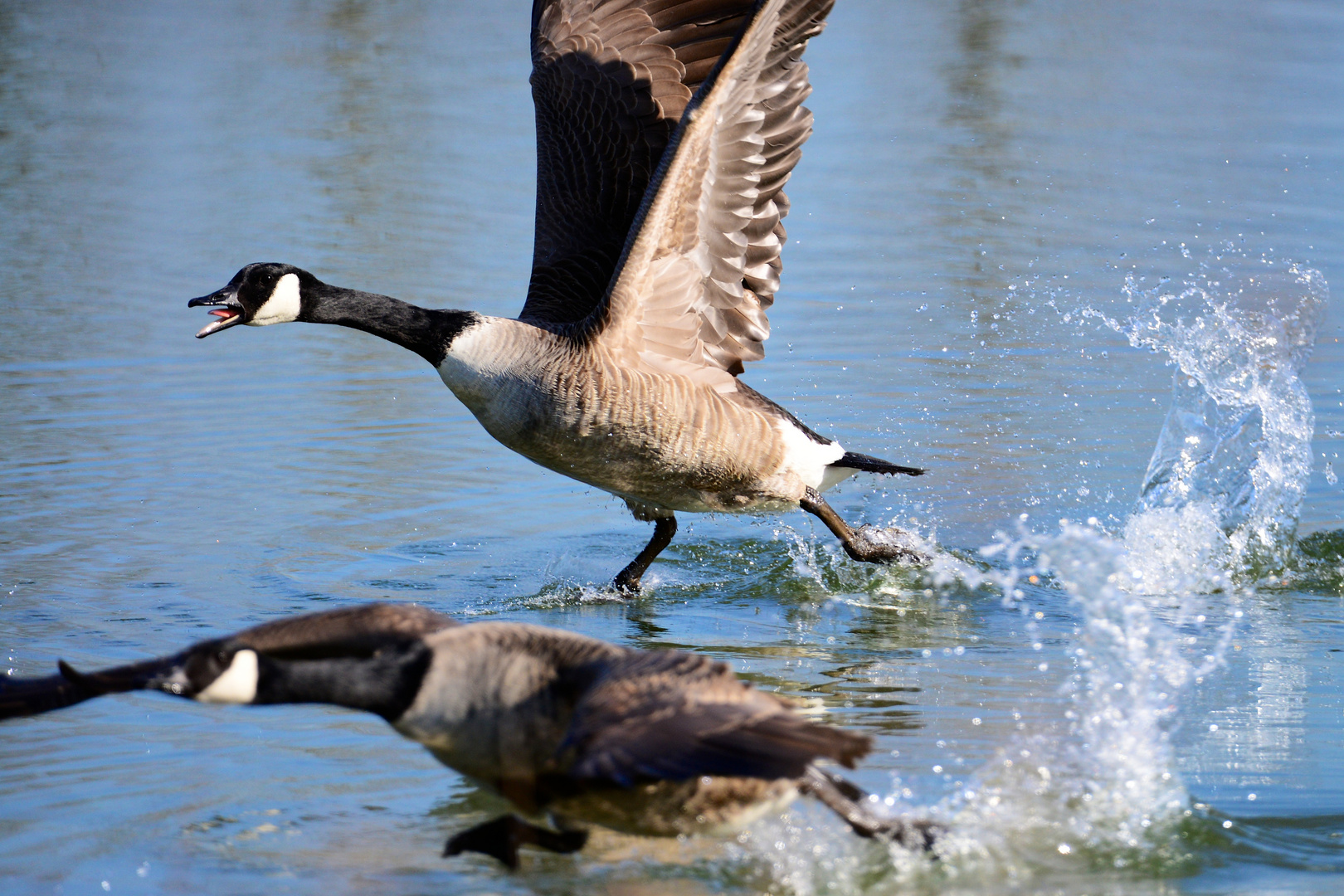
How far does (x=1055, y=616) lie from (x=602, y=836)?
2.54 meters

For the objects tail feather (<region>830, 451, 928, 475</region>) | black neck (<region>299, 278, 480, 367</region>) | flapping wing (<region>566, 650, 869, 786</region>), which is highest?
black neck (<region>299, 278, 480, 367</region>)

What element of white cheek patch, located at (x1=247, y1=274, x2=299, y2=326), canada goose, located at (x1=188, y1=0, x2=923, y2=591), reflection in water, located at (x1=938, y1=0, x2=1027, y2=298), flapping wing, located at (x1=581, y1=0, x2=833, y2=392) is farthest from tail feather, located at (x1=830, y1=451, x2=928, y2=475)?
reflection in water, located at (x1=938, y1=0, x2=1027, y2=298)

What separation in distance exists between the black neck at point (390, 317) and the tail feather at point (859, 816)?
2.84 m

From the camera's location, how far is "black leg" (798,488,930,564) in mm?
6730

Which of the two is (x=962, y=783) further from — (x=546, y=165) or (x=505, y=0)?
(x=505, y=0)

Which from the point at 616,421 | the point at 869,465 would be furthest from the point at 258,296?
the point at 869,465

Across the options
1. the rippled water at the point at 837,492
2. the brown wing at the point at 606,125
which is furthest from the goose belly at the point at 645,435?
the brown wing at the point at 606,125

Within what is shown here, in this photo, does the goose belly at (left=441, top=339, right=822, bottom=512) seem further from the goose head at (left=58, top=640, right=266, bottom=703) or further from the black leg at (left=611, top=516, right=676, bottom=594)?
the goose head at (left=58, top=640, right=266, bottom=703)

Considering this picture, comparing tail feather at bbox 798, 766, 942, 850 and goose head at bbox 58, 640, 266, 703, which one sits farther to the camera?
tail feather at bbox 798, 766, 942, 850

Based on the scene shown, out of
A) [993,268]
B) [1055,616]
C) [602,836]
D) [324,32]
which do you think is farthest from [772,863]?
[324,32]

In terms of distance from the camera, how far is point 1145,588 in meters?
6.30

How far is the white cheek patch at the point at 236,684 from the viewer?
366cm

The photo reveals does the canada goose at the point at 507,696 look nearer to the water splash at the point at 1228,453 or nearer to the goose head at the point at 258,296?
the goose head at the point at 258,296

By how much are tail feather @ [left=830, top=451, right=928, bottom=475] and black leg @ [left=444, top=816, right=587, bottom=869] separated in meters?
3.40
